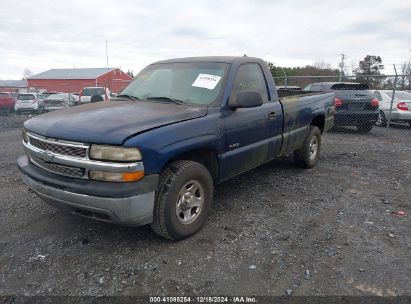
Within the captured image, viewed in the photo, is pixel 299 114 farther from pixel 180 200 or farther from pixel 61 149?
pixel 61 149

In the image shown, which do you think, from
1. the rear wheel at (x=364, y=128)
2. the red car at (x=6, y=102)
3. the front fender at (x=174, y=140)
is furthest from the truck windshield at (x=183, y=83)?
the red car at (x=6, y=102)

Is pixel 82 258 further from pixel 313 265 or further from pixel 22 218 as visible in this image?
pixel 313 265

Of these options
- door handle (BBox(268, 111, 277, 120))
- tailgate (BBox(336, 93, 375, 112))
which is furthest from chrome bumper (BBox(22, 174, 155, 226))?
tailgate (BBox(336, 93, 375, 112))

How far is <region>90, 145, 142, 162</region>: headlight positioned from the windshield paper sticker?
4.99 ft

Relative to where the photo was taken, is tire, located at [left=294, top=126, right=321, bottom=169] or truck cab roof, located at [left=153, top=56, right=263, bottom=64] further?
tire, located at [left=294, top=126, right=321, bottom=169]

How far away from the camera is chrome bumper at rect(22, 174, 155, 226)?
2926 mm

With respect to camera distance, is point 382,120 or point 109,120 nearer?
point 109,120

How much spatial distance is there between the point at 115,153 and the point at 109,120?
48cm

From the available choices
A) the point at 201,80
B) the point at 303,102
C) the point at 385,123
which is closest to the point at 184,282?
the point at 201,80

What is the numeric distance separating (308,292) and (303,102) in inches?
141

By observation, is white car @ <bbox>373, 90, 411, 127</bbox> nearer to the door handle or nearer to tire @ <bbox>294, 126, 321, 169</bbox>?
tire @ <bbox>294, 126, 321, 169</bbox>

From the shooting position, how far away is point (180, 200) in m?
3.45

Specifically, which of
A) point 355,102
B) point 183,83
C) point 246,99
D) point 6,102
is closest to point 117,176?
point 246,99

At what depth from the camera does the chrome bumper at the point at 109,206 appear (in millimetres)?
2926
